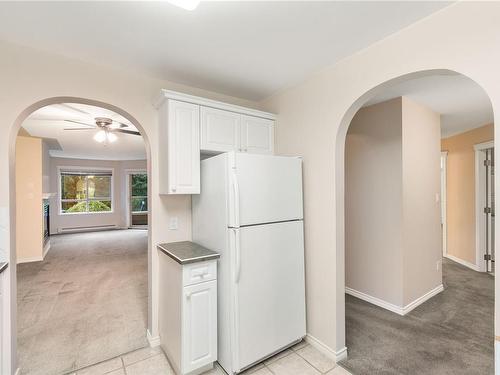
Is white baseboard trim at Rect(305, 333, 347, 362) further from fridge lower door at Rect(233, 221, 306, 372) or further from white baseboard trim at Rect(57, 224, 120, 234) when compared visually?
white baseboard trim at Rect(57, 224, 120, 234)

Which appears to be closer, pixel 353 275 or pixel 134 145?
pixel 353 275

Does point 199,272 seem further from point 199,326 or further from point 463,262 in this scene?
point 463,262

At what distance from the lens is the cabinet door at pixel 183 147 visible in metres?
2.15

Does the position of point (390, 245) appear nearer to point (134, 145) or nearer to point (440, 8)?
point (440, 8)

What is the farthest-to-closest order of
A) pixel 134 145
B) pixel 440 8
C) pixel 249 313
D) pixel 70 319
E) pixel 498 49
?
pixel 134 145 → pixel 70 319 → pixel 249 313 → pixel 440 8 → pixel 498 49

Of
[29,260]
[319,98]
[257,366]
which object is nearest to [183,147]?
[319,98]

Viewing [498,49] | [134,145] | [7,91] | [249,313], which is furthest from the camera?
[134,145]

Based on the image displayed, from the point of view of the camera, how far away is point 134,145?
258 inches

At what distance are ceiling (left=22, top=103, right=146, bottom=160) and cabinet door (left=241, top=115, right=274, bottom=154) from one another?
89.2 inches

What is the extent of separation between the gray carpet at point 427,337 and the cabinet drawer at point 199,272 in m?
1.35

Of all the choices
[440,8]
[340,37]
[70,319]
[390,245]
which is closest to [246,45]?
[340,37]

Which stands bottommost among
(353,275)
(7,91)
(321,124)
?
(353,275)

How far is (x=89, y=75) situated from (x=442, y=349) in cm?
389

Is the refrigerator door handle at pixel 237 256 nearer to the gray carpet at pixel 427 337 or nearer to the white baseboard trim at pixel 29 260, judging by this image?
the gray carpet at pixel 427 337
